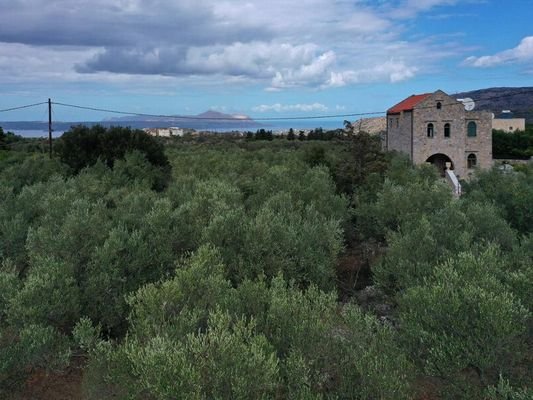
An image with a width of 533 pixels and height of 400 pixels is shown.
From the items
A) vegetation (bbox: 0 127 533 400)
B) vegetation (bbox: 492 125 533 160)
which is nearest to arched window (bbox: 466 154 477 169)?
vegetation (bbox: 492 125 533 160)

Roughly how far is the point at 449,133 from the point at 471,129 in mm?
2256

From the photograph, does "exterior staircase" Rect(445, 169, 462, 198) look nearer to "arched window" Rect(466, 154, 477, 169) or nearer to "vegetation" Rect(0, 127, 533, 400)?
"arched window" Rect(466, 154, 477, 169)

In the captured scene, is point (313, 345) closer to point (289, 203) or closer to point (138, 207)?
point (289, 203)

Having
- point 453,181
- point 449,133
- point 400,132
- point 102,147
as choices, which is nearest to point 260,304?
point 102,147

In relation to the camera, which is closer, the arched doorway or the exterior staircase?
the exterior staircase

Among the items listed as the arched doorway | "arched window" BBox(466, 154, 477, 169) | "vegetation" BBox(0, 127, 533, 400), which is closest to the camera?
"vegetation" BBox(0, 127, 533, 400)

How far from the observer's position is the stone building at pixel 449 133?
149ft

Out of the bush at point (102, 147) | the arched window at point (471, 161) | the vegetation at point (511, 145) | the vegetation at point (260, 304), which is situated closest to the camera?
the vegetation at point (260, 304)

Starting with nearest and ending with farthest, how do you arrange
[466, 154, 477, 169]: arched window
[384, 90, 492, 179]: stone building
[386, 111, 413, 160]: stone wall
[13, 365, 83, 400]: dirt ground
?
[13, 365, 83, 400]: dirt ground → [384, 90, 492, 179]: stone building → [466, 154, 477, 169]: arched window → [386, 111, 413, 160]: stone wall

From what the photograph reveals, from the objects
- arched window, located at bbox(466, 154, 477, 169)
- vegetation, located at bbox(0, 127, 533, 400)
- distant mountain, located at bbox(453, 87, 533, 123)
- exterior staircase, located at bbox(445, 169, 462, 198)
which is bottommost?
vegetation, located at bbox(0, 127, 533, 400)

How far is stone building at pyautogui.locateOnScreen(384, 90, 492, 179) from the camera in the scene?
149 feet

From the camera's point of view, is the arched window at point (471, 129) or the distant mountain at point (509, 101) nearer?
the arched window at point (471, 129)

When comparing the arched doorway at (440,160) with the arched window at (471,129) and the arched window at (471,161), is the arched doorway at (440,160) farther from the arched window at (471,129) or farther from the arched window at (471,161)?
the arched window at (471,129)

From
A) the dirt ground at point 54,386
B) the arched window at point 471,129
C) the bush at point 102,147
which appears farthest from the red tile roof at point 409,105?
the dirt ground at point 54,386
